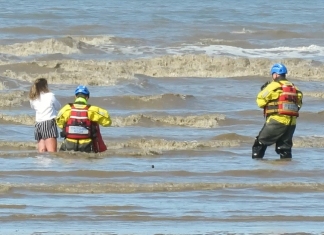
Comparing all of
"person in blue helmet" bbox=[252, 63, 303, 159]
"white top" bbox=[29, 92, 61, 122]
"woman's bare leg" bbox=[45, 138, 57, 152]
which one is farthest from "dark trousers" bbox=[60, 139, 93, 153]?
"person in blue helmet" bbox=[252, 63, 303, 159]

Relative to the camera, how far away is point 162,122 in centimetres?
1642

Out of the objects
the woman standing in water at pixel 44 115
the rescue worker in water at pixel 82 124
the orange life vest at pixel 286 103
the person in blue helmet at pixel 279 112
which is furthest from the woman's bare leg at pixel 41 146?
the orange life vest at pixel 286 103

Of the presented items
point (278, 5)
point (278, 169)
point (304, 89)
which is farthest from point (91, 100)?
point (278, 5)

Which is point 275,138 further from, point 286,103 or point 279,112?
point 286,103

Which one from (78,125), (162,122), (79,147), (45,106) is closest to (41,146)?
(45,106)

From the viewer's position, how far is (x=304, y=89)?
2105 centimetres

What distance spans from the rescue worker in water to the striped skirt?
351 millimetres

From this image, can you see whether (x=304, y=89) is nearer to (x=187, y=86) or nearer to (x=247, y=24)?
(x=187, y=86)

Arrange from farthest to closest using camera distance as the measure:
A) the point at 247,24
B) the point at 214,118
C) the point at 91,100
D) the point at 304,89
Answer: the point at 247,24, the point at 304,89, the point at 91,100, the point at 214,118

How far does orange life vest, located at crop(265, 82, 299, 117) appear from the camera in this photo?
1205 cm

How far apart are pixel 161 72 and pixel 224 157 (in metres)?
11.6

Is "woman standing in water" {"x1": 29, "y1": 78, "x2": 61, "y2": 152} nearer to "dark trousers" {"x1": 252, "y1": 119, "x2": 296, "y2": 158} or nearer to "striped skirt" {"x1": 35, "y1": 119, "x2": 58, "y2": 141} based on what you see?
"striped skirt" {"x1": 35, "y1": 119, "x2": 58, "y2": 141}

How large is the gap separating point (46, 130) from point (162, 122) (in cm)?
415

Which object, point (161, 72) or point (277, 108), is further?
point (161, 72)
